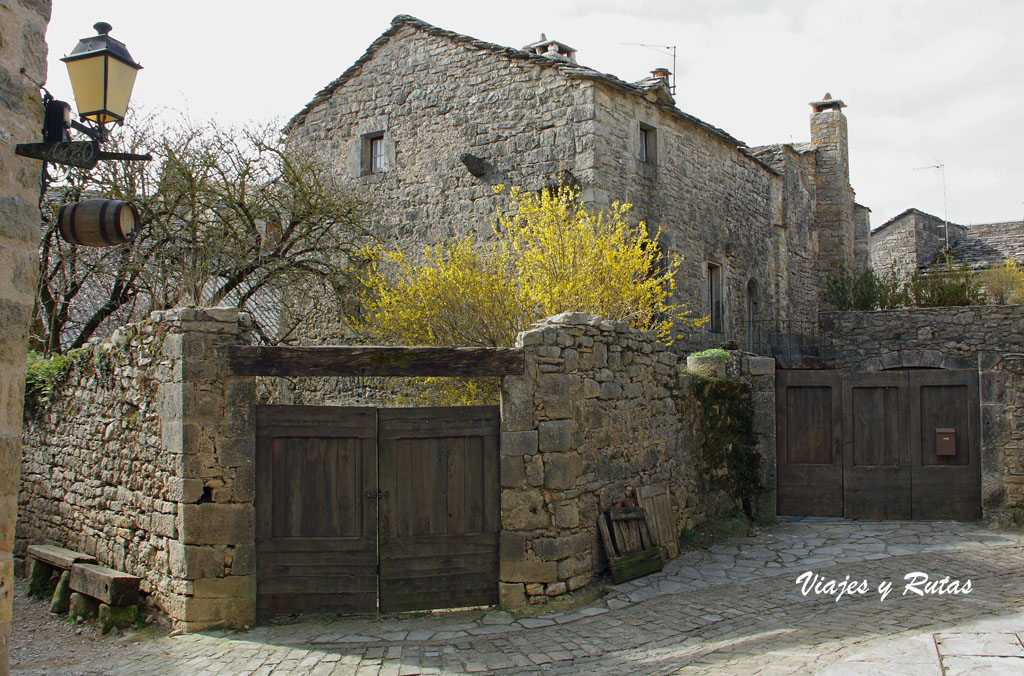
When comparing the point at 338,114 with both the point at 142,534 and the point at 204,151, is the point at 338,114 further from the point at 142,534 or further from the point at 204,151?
the point at 142,534

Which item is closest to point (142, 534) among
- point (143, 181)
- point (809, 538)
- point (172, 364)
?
point (172, 364)

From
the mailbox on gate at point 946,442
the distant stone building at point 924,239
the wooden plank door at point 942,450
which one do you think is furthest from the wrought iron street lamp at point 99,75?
the distant stone building at point 924,239

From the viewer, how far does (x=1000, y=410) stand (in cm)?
923

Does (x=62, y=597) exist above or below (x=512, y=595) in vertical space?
below

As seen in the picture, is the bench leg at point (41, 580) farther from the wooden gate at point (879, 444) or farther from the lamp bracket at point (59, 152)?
the wooden gate at point (879, 444)

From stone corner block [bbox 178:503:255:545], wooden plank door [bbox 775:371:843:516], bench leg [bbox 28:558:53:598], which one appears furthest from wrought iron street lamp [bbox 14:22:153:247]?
wooden plank door [bbox 775:371:843:516]

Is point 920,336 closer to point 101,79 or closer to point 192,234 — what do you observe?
point 192,234

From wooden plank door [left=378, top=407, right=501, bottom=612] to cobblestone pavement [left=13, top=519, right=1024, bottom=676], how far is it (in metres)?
0.25

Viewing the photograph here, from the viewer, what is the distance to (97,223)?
4055 millimetres

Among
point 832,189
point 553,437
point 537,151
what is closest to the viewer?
point 553,437

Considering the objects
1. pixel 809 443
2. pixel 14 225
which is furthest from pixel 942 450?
pixel 14 225

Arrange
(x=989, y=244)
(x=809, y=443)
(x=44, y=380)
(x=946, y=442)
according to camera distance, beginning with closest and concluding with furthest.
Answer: (x=44, y=380), (x=946, y=442), (x=809, y=443), (x=989, y=244)

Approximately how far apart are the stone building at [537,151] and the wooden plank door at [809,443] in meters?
3.49

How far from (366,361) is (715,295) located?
31.9 feet
